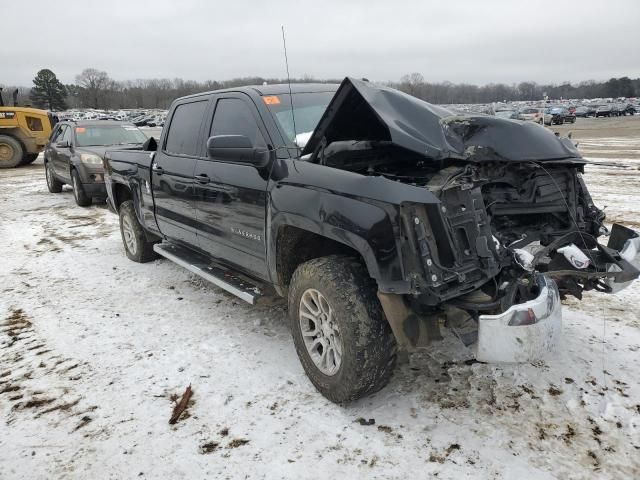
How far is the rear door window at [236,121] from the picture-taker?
11.8 feet

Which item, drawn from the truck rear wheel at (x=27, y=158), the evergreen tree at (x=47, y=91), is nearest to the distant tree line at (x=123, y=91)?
the evergreen tree at (x=47, y=91)

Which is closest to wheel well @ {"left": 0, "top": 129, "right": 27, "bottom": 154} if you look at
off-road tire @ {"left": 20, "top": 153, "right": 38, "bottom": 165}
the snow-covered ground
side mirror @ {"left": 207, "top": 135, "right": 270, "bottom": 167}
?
off-road tire @ {"left": 20, "top": 153, "right": 38, "bottom": 165}

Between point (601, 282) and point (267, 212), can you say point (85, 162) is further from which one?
point (601, 282)

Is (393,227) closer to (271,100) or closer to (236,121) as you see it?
(271,100)

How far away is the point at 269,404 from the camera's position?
299cm

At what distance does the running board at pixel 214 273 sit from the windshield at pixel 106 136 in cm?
649

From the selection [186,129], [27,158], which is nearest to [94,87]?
[27,158]

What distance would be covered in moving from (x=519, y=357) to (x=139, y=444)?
6.73 feet

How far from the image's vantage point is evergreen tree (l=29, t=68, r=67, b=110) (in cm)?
8844

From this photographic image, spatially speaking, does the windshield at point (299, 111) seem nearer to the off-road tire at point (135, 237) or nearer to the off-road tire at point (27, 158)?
the off-road tire at point (135, 237)

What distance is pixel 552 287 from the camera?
250cm

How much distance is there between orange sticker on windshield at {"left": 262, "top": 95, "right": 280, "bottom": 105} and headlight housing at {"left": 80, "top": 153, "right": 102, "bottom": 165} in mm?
7080

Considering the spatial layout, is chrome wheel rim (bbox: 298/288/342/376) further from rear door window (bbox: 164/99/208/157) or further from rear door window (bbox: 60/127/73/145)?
rear door window (bbox: 60/127/73/145)

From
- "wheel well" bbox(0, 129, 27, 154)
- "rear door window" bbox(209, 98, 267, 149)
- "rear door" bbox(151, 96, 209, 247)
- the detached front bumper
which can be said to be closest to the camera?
the detached front bumper
